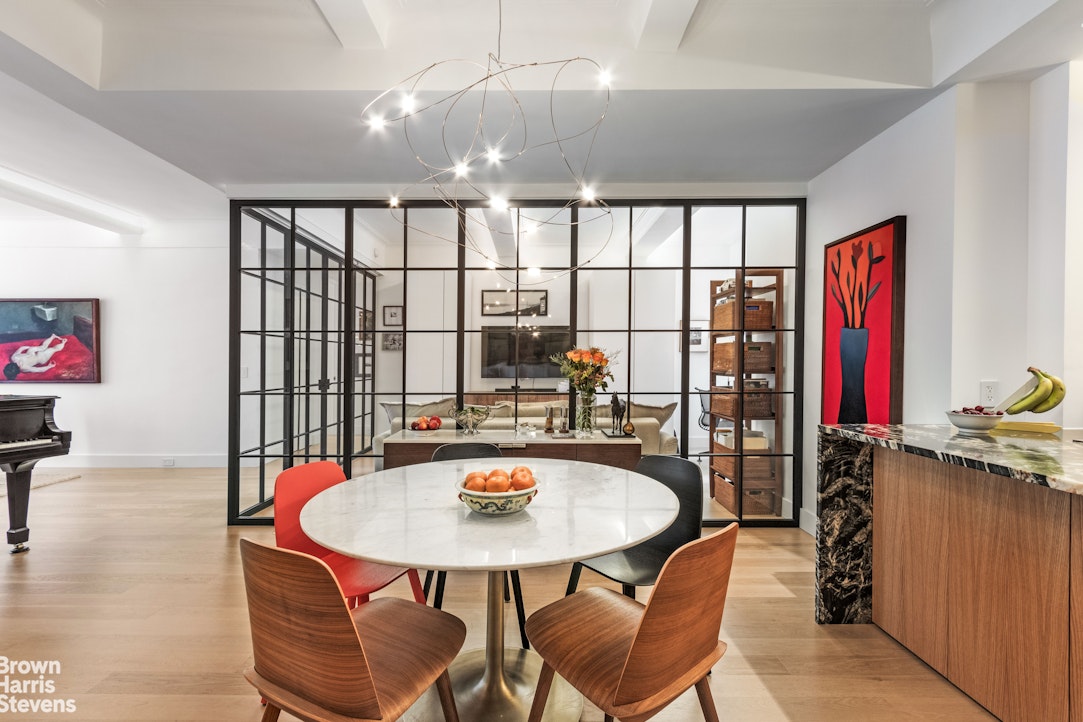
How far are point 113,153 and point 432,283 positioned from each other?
2.45m

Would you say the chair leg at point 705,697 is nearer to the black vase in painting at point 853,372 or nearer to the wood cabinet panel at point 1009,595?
the wood cabinet panel at point 1009,595

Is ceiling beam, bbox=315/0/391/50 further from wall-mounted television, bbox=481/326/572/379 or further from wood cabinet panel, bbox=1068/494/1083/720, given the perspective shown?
wood cabinet panel, bbox=1068/494/1083/720

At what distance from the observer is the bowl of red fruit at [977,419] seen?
2039mm

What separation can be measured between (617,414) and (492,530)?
2.20 m

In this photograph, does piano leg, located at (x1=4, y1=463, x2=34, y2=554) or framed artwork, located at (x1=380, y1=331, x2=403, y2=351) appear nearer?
piano leg, located at (x1=4, y1=463, x2=34, y2=554)

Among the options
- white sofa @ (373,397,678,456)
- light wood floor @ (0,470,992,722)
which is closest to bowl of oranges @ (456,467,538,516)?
light wood floor @ (0,470,992,722)

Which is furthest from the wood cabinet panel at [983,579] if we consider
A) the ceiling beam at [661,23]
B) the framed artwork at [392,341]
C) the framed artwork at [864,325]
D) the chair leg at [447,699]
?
the framed artwork at [392,341]

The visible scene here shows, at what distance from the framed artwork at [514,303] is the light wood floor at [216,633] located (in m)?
1.82

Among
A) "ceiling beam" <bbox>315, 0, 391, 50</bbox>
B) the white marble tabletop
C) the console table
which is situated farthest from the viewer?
the console table

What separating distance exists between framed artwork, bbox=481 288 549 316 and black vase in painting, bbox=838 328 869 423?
1996 mm

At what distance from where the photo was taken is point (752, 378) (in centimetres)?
384

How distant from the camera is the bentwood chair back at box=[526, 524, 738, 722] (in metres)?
1.16

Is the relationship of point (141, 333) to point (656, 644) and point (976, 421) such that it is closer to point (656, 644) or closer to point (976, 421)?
point (656, 644)

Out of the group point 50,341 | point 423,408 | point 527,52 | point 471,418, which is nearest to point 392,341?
point 423,408
